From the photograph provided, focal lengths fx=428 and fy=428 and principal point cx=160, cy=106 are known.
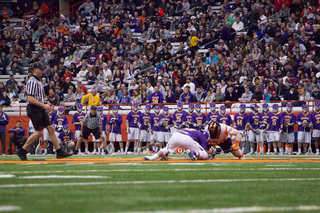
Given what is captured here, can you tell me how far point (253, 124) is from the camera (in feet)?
52.7

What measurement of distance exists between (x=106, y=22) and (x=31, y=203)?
21.1 meters

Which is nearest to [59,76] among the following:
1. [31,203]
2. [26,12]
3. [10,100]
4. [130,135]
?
[10,100]

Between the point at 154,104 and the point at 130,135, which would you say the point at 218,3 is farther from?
Answer: the point at 130,135

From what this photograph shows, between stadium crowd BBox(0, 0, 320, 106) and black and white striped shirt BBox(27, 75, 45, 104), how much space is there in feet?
30.0

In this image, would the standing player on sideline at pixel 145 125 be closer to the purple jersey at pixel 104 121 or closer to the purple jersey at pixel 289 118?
the purple jersey at pixel 104 121

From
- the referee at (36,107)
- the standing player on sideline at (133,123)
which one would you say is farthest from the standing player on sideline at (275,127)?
the referee at (36,107)

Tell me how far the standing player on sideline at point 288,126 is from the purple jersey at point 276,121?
0.16 m

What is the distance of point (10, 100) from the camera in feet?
62.3

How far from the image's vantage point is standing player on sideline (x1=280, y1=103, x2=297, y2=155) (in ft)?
51.1

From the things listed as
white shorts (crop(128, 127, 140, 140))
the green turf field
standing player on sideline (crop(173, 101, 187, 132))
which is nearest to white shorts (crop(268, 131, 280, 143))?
standing player on sideline (crop(173, 101, 187, 132))

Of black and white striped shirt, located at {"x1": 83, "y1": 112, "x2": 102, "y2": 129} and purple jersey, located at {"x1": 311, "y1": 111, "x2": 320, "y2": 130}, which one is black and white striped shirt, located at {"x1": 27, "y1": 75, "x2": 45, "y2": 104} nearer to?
black and white striped shirt, located at {"x1": 83, "y1": 112, "x2": 102, "y2": 129}

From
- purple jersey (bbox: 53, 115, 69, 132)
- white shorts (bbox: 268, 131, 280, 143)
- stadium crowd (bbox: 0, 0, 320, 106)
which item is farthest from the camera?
purple jersey (bbox: 53, 115, 69, 132)

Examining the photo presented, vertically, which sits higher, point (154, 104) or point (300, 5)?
point (300, 5)

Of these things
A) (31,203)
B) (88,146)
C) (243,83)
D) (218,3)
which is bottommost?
(88,146)
